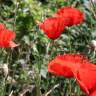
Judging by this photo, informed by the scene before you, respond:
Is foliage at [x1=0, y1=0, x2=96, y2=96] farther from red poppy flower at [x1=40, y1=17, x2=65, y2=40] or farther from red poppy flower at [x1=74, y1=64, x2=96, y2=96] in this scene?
red poppy flower at [x1=74, y1=64, x2=96, y2=96]

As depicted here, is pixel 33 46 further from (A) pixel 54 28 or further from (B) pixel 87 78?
(B) pixel 87 78

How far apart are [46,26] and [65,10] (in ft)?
0.86

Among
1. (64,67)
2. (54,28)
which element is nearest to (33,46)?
(54,28)

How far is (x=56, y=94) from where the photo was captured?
2.55m

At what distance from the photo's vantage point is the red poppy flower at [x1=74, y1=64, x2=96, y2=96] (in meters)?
1.21

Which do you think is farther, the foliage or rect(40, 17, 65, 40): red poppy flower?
the foliage

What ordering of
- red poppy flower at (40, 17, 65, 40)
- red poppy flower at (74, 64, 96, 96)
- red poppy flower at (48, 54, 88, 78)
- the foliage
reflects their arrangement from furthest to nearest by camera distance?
1. the foliage
2. red poppy flower at (40, 17, 65, 40)
3. red poppy flower at (48, 54, 88, 78)
4. red poppy flower at (74, 64, 96, 96)

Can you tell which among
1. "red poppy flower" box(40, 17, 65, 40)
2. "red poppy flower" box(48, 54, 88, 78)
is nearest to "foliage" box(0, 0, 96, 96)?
"red poppy flower" box(40, 17, 65, 40)

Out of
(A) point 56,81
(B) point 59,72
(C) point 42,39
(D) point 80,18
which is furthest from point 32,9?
(B) point 59,72

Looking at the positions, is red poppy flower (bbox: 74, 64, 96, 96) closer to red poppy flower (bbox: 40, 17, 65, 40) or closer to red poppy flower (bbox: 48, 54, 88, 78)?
red poppy flower (bbox: 48, 54, 88, 78)

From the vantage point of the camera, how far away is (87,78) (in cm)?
126

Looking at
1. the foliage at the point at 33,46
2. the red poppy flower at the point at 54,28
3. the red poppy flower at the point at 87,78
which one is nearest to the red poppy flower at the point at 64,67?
the red poppy flower at the point at 87,78

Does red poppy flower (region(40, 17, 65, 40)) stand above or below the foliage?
above

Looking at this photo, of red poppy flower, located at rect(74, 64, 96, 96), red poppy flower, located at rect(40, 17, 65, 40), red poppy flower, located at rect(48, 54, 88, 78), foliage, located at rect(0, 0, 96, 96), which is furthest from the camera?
foliage, located at rect(0, 0, 96, 96)
